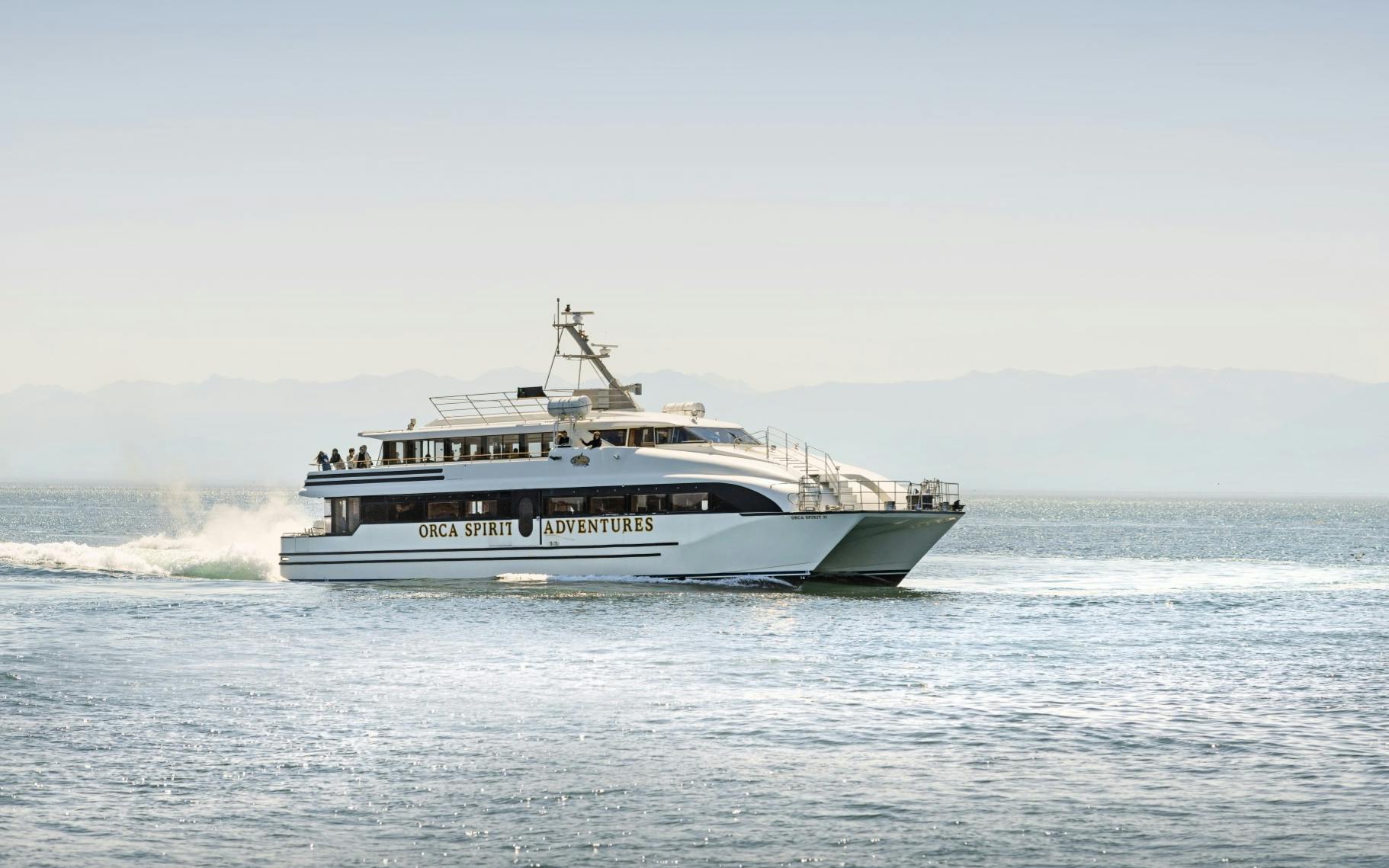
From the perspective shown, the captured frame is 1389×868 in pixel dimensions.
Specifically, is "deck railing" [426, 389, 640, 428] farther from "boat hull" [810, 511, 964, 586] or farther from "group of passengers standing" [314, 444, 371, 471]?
"boat hull" [810, 511, 964, 586]

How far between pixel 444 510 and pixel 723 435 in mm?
9392

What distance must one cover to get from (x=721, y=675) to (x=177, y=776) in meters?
11.2

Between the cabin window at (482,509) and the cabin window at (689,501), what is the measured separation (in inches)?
255

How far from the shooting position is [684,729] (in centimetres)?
2289

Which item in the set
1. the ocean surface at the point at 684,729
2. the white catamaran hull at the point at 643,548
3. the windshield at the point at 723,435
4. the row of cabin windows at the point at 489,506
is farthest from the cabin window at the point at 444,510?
the windshield at the point at 723,435

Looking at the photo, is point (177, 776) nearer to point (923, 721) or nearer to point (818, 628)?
point (923, 721)

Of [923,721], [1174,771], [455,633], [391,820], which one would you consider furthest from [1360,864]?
[455,633]

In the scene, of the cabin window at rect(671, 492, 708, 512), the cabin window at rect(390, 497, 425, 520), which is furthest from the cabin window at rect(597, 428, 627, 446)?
the cabin window at rect(390, 497, 425, 520)

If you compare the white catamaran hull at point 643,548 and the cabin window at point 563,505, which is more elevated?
the cabin window at point 563,505

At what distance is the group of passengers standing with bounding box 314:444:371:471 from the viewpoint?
5053cm

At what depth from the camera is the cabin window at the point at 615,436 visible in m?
46.5

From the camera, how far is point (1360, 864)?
1609cm

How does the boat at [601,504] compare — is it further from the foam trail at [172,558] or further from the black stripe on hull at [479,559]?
the foam trail at [172,558]

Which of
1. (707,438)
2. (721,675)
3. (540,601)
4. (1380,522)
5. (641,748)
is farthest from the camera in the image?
(1380,522)
